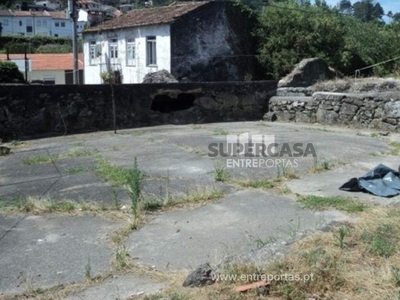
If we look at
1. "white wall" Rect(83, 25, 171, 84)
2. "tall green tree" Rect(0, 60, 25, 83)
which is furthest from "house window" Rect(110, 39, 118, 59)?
"tall green tree" Rect(0, 60, 25, 83)

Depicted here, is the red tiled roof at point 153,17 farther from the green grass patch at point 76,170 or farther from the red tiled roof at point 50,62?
the green grass patch at point 76,170

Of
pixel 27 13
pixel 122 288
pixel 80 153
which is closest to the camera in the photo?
pixel 122 288

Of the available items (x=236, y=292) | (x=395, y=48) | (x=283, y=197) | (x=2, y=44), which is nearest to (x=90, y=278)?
(x=236, y=292)

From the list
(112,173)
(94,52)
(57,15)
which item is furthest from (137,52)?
(57,15)

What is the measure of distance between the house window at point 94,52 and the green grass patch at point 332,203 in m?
26.9

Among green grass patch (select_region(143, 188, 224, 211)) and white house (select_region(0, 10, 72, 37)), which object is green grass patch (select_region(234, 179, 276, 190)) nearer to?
green grass patch (select_region(143, 188, 224, 211))

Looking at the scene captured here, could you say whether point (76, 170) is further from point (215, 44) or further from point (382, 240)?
point (215, 44)

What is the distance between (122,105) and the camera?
12734mm

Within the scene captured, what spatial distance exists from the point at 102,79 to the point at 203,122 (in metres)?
17.9

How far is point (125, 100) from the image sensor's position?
12.8m

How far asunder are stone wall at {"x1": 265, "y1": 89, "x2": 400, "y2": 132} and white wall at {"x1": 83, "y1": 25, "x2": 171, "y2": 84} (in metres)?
10.2

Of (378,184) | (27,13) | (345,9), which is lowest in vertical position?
(378,184)

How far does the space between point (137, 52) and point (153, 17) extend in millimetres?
2191

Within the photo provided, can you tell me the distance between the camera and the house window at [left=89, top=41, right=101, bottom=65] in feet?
99.9
